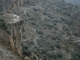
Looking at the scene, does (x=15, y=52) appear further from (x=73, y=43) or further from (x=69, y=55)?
(x=73, y=43)

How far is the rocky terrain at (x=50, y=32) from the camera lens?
38.3m

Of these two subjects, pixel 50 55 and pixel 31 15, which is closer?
pixel 50 55

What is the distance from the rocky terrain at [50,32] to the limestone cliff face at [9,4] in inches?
55.9

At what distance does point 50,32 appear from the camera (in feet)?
165

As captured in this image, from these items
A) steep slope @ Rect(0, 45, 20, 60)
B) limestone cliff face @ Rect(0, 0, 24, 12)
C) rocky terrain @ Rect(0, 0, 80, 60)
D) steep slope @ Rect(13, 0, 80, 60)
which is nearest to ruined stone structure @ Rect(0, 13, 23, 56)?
steep slope @ Rect(0, 45, 20, 60)

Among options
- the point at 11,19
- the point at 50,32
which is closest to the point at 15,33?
the point at 11,19

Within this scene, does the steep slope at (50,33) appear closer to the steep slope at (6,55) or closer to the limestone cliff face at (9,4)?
the limestone cliff face at (9,4)

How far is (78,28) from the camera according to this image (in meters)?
58.2

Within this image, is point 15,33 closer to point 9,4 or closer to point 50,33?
point 50,33

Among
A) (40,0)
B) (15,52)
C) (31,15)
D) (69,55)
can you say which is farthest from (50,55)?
(40,0)

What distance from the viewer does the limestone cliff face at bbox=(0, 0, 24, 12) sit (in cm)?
5165

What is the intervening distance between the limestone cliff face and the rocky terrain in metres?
1.42

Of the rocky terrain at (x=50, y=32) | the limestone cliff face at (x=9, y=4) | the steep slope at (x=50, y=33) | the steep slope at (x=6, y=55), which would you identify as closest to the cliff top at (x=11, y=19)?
the steep slope at (x=6, y=55)

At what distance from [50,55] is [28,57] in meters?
7.21
